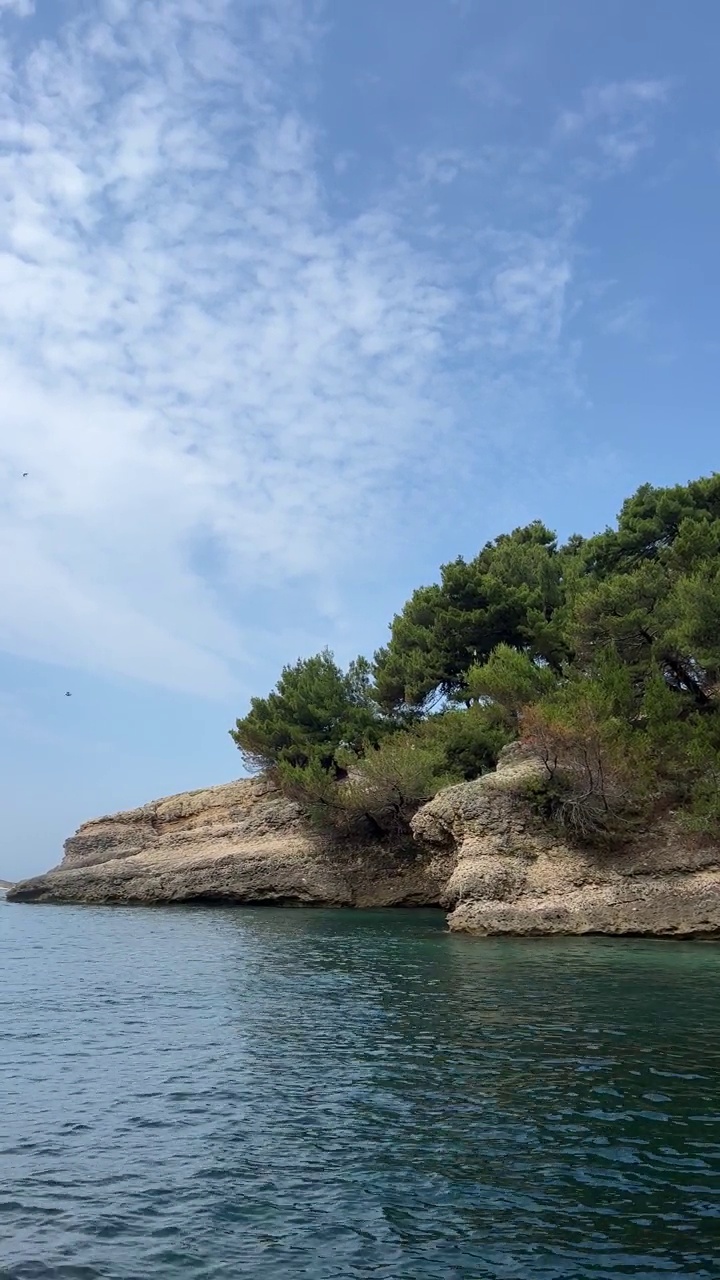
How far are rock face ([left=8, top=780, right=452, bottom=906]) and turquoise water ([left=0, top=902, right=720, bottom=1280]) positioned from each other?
17.0m

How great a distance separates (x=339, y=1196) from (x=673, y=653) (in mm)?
26306

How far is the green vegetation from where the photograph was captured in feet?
96.8

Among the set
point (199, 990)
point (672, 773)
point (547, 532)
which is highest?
point (547, 532)

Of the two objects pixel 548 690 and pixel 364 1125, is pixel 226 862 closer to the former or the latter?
pixel 548 690

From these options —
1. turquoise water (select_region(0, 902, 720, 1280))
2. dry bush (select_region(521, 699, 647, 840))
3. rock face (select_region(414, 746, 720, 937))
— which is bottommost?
turquoise water (select_region(0, 902, 720, 1280))

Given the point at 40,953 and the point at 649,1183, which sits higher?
the point at 40,953

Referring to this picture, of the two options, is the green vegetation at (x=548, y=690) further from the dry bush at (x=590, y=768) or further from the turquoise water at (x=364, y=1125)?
the turquoise water at (x=364, y=1125)

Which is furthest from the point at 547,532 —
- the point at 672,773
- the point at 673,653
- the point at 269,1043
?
the point at 269,1043

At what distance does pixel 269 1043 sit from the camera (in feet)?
46.9

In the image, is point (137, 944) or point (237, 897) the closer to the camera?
point (137, 944)

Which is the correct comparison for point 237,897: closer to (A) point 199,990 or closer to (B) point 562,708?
(B) point 562,708

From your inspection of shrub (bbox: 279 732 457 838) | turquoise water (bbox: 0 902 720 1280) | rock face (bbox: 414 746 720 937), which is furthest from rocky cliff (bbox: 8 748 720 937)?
turquoise water (bbox: 0 902 720 1280)

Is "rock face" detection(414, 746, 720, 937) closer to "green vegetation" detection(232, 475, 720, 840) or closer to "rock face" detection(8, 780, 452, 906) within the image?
"green vegetation" detection(232, 475, 720, 840)

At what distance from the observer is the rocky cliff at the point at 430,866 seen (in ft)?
89.9
